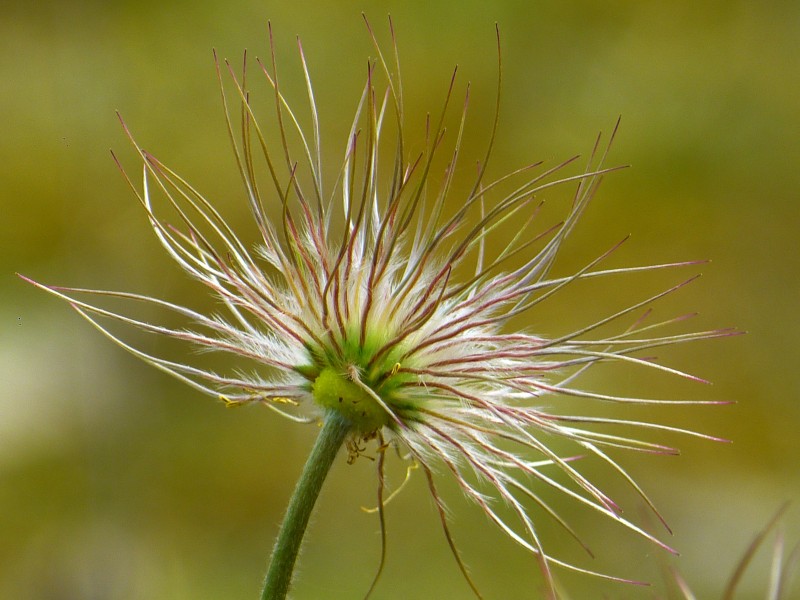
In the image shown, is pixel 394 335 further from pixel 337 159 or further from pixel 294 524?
pixel 337 159

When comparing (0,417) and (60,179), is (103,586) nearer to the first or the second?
(0,417)

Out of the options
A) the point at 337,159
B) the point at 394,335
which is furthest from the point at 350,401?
the point at 337,159

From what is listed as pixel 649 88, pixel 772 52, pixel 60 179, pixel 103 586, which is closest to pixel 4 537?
pixel 103 586

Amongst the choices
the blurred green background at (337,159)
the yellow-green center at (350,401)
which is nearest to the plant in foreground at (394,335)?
the yellow-green center at (350,401)

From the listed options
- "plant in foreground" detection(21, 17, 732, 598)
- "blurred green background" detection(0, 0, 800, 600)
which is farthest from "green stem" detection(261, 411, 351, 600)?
"blurred green background" detection(0, 0, 800, 600)

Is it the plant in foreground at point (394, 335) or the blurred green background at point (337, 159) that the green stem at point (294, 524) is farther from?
the blurred green background at point (337, 159)

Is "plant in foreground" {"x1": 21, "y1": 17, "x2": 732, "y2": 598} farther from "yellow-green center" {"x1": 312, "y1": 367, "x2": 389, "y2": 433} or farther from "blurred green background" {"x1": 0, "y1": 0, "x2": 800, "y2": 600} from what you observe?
"blurred green background" {"x1": 0, "y1": 0, "x2": 800, "y2": 600}
